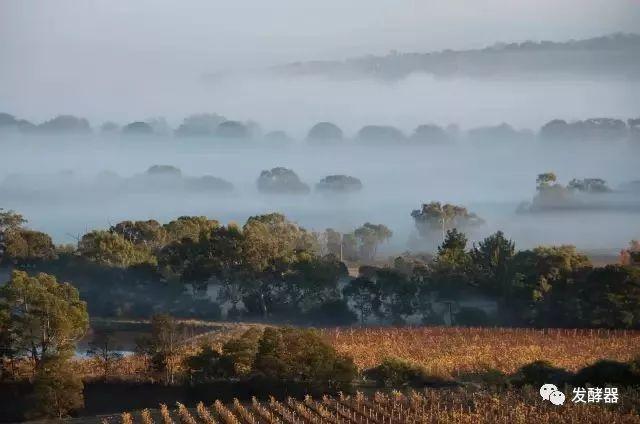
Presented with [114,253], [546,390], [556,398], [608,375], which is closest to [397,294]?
[114,253]

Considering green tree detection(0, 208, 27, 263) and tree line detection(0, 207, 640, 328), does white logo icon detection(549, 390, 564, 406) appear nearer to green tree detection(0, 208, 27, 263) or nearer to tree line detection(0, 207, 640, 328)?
tree line detection(0, 207, 640, 328)

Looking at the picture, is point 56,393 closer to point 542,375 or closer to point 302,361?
point 302,361

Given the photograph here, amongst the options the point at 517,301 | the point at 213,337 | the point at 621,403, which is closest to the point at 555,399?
the point at 621,403

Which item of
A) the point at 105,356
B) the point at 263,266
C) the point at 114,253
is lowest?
the point at 105,356

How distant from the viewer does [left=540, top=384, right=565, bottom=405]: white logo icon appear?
2273cm

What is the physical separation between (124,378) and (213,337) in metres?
8.87

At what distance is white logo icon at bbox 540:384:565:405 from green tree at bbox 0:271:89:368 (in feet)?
40.8

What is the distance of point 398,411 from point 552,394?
3.44 meters

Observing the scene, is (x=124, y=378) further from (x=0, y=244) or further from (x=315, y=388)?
(x=0, y=244)

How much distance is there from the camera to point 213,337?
3834 centimetres

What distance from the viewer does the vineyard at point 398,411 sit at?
21.6m

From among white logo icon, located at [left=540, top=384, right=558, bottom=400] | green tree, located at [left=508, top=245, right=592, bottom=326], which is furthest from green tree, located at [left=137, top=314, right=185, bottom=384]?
green tree, located at [left=508, top=245, right=592, bottom=326]

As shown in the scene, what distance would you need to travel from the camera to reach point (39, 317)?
28547mm

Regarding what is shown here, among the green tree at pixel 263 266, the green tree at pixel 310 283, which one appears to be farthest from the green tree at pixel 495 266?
the green tree at pixel 263 266
